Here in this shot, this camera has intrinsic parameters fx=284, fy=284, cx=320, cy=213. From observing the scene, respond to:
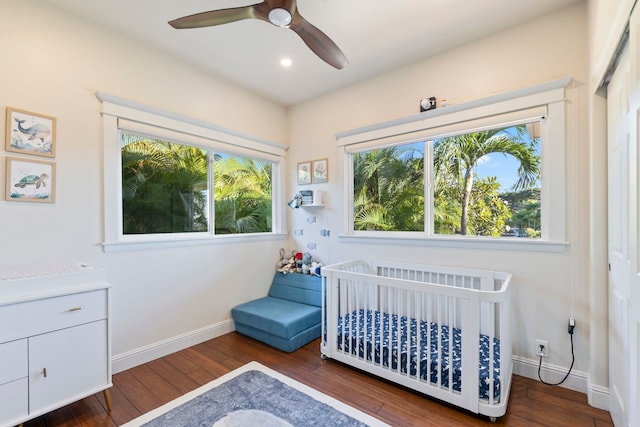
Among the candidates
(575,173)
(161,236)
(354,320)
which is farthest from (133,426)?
(575,173)

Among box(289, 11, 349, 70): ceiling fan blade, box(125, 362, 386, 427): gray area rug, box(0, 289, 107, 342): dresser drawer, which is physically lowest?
box(125, 362, 386, 427): gray area rug

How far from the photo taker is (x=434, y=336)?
226 cm

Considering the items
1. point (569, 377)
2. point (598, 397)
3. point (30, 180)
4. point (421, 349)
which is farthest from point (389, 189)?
point (30, 180)

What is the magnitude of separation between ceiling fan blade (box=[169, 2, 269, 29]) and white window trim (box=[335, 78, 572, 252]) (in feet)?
5.33

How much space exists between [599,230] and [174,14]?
3.29 meters

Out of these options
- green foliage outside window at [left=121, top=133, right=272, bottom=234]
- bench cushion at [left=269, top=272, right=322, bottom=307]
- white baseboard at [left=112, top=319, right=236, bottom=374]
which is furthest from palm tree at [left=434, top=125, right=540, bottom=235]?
white baseboard at [left=112, top=319, right=236, bottom=374]

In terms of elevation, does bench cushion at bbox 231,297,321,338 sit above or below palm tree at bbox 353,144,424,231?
below

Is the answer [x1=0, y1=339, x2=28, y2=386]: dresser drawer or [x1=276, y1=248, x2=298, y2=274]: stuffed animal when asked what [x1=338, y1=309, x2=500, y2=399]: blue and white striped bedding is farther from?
[x1=0, y1=339, x2=28, y2=386]: dresser drawer

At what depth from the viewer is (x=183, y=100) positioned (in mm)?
2717

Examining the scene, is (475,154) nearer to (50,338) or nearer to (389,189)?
(389,189)

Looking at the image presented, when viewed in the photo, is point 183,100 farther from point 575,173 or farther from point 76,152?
point 575,173

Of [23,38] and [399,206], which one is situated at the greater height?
[23,38]

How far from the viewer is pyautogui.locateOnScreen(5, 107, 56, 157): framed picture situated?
1.83 meters

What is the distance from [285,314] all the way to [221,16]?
2.43 m
